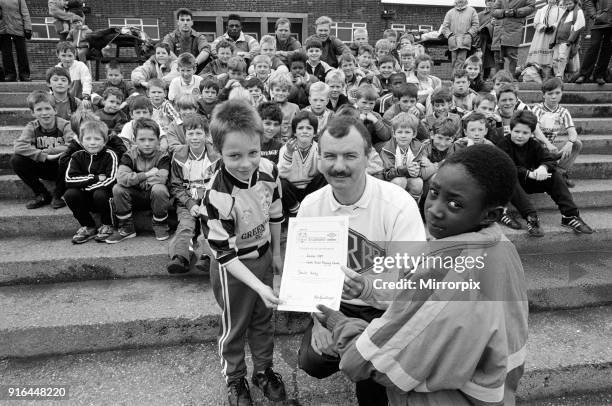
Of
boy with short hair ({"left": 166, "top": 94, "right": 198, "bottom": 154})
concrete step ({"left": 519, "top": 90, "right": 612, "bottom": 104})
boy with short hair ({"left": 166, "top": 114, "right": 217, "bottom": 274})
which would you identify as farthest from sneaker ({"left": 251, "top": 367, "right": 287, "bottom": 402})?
concrete step ({"left": 519, "top": 90, "right": 612, "bottom": 104})

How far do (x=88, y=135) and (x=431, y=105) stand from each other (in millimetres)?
4209

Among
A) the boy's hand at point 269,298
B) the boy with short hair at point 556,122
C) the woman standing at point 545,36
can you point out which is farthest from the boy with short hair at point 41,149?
the woman standing at point 545,36

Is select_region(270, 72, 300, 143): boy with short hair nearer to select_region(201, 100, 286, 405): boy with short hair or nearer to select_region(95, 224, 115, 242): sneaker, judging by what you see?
select_region(95, 224, 115, 242): sneaker

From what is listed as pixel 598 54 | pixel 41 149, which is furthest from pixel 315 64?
pixel 598 54

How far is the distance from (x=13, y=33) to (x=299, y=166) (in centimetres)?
683

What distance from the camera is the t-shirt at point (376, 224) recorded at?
1.91m

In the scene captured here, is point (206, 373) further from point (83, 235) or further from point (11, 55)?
point (11, 55)

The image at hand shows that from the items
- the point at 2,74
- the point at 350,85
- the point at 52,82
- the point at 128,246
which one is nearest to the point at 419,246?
the point at 128,246

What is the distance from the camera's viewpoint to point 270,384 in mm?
2277

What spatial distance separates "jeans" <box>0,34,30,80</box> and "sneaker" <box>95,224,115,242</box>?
219 inches

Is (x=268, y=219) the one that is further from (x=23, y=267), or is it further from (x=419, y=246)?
(x=23, y=267)

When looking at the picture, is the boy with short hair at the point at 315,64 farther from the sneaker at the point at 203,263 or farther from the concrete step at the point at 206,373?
the concrete step at the point at 206,373

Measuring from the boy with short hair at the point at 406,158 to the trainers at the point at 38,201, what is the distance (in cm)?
350

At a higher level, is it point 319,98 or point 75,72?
point 75,72
